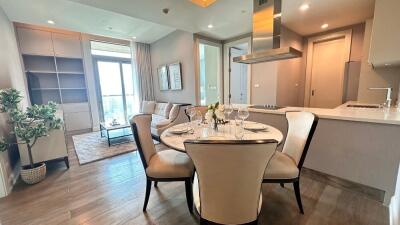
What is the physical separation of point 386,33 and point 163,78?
4.79 meters

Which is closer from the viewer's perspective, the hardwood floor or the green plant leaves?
the hardwood floor

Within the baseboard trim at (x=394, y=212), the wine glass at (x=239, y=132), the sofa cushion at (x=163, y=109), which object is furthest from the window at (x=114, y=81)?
the baseboard trim at (x=394, y=212)

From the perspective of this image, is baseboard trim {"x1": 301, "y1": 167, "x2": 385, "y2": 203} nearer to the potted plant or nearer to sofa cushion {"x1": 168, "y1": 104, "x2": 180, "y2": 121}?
sofa cushion {"x1": 168, "y1": 104, "x2": 180, "y2": 121}

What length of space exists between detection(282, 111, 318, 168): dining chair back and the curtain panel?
4871 millimetres

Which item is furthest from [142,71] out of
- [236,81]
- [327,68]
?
[327,68]

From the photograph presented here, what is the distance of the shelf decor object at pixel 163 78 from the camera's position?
5.17 metres

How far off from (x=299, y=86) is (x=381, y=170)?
11.1 feet

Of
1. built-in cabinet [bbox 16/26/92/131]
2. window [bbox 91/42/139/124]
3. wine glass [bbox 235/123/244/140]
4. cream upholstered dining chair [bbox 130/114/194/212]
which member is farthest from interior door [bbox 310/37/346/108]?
built-in cabinet [bbox 16/26/92/131]

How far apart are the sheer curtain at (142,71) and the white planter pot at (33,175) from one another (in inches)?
140

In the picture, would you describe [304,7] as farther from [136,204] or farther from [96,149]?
[96,149]

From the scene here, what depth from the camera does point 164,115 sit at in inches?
179

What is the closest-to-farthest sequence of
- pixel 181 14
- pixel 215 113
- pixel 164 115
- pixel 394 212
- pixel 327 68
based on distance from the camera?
pixel 394 212, pixel 215 113, pixel 181 14, pixel 327 68, pixel 164 115

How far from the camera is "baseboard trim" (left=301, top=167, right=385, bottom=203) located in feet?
5.87

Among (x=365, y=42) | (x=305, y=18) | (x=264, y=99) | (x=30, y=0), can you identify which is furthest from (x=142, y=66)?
(x=365, y=42)
